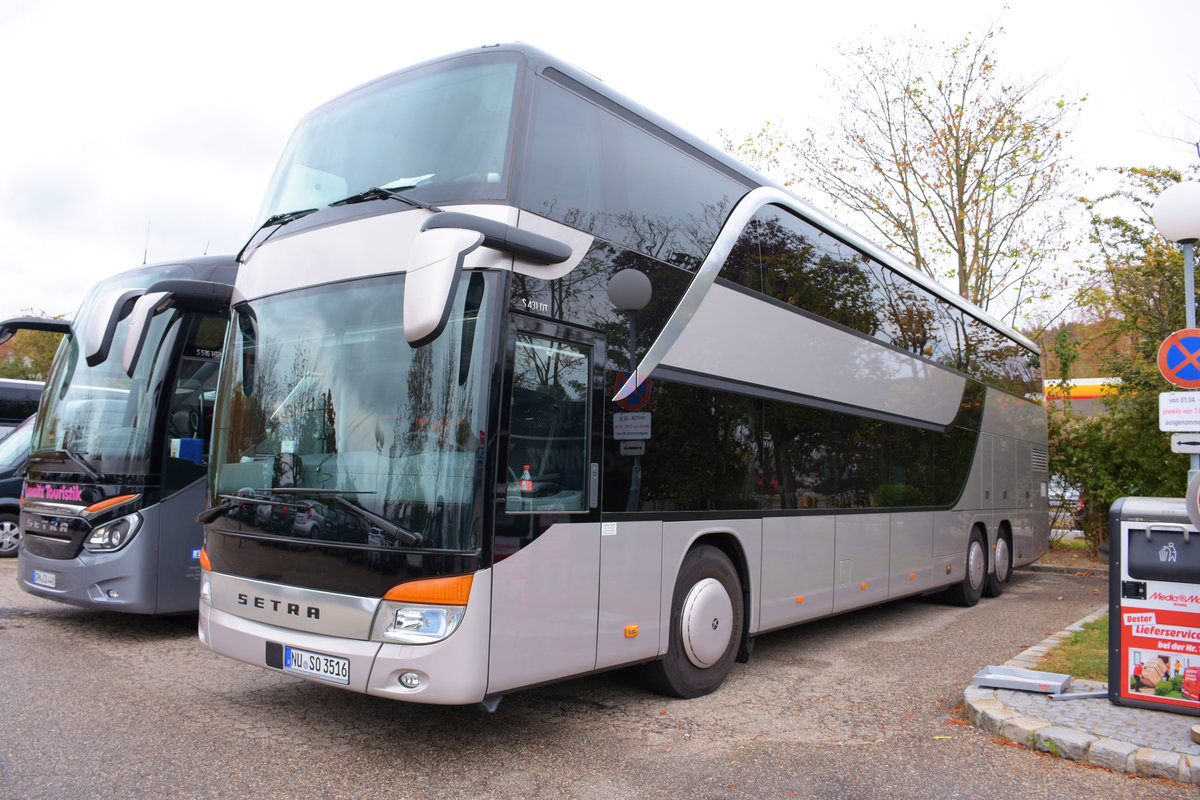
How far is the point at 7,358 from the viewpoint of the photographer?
4756 centimetres

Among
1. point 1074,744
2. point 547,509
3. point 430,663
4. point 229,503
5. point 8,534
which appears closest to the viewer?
point 430,663

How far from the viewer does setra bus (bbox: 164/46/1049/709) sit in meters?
4.49

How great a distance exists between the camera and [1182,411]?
640cm

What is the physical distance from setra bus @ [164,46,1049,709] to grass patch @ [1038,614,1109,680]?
2.03 meters

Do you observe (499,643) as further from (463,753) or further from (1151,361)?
(1151,361)

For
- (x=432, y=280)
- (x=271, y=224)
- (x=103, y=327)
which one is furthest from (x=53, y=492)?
(x=432, y=280)

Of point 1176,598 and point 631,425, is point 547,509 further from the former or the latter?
point 1176,598

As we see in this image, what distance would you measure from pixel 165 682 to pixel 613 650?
11.3ft

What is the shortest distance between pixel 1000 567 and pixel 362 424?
11245mm

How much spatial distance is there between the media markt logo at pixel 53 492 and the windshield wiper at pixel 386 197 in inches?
165

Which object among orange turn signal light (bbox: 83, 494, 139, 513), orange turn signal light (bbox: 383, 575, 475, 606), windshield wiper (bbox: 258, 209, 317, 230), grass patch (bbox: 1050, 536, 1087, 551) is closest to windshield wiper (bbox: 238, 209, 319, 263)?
windshield wiper (bbox: 258, 209, 317, 230)

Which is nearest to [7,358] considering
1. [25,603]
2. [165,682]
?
[25,603]

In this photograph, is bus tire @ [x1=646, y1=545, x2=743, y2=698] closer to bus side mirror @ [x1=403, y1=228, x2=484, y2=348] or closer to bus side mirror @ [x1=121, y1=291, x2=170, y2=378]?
bus side mirror @ [x1=403, y1=228, x2=484, y2=348]

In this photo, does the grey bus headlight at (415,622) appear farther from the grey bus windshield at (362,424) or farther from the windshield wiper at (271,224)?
the windshield wiper at (271,224)
